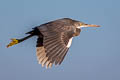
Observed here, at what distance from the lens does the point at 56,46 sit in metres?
12.0

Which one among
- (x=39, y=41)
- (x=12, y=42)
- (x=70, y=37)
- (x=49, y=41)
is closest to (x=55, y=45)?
(x=49, y=41)

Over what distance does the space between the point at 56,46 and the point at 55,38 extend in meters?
0.44

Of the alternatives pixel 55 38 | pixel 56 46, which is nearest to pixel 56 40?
pixel 55 38

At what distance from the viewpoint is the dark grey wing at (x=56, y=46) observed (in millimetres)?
11586

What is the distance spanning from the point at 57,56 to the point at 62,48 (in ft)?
1.56

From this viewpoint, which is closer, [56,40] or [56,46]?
[56,46]

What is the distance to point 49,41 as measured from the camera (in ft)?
39.4

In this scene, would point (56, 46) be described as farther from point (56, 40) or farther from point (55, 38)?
point (55, 38)

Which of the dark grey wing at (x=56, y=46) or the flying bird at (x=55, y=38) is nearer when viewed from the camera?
the dark grey wing at (x=56, y=46)

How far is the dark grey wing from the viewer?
11.6m

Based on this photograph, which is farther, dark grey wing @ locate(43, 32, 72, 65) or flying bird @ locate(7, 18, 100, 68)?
flying bird @ locate(7, 18, 100, 68)

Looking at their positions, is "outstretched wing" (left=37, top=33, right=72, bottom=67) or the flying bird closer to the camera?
"outstretched wing" (left=37, top=33, right=72, bottom=67)

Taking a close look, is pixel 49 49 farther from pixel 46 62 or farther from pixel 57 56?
pixel 46 62

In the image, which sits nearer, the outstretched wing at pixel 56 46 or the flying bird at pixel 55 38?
the outstretched wing at pixel 56 46
